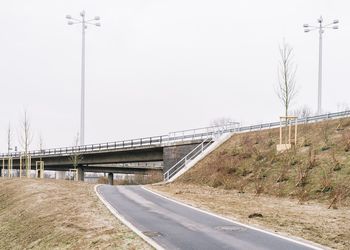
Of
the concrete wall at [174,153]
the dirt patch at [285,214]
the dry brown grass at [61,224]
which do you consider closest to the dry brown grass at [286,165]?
the dirt patch at [285,214]

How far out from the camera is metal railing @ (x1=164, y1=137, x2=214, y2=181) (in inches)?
1314

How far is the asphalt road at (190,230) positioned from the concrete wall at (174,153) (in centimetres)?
1771

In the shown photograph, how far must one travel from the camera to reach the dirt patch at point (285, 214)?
1165 centimetres

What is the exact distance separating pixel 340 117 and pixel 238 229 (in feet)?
67.3

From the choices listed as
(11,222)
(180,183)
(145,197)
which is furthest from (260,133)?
(11,222)

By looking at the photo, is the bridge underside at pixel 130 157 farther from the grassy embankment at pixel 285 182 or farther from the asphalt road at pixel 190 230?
the asphalt road at pixel 190 230

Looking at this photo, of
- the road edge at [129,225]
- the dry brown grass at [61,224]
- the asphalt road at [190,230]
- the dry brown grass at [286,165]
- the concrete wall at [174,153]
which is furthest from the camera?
the concrete wall at [174,153]

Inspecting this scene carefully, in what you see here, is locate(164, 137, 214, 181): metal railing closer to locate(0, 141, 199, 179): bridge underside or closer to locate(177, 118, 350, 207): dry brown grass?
locate(0, 141, 199, 179): bridge underside

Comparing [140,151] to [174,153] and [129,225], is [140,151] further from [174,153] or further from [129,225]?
[129,225]

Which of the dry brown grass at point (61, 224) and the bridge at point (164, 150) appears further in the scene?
the bridge at point (164, 150)

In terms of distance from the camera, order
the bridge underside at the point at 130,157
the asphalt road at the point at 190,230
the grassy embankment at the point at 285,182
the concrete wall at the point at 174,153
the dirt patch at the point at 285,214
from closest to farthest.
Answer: the asphalt road at the point at 190,230 → the dirt patch at the point at 285,214 → the grassy embankment at the point at 285,182 → the concrete wall at the point at 174,153 → the bridge underside at the point at 130,157

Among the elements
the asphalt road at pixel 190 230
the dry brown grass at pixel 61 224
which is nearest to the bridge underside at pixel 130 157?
the dry brown grass at pixel 61 224

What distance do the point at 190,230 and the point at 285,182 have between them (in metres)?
11.2

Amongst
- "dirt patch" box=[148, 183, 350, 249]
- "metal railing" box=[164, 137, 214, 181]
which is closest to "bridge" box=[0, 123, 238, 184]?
"metal railing" box=[164, 137, 214, 181]
